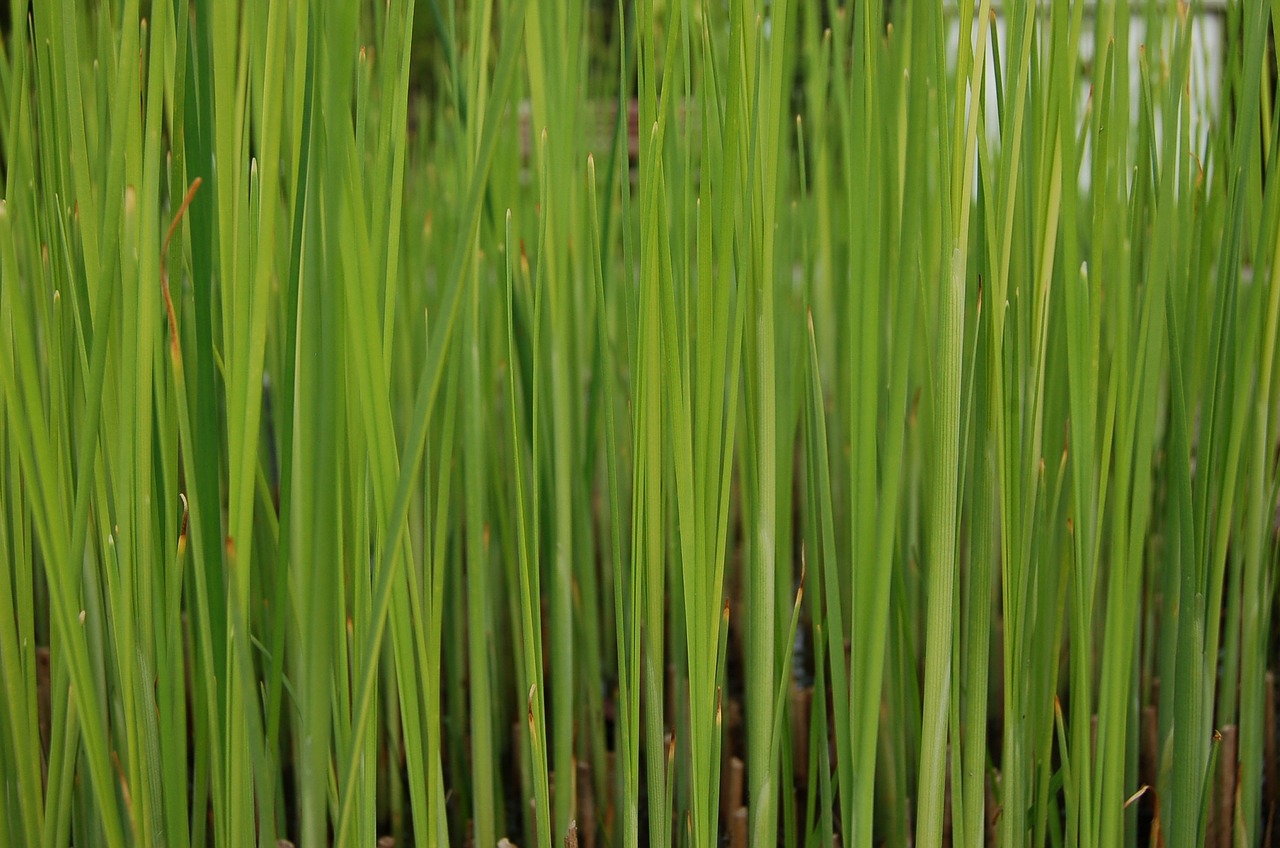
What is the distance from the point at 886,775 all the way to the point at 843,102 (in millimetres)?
405

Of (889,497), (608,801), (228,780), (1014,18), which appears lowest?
(608,801)

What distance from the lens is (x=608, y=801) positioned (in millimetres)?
597

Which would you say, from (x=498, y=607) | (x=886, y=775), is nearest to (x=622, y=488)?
(x=498, y=607)

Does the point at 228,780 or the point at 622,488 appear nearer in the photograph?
the point at 228,780

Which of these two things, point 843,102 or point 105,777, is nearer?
point 105,777

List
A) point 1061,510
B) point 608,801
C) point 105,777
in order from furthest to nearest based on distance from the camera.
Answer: point 608,801 → point 1061,510 → point 105,777

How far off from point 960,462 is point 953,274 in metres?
0.10

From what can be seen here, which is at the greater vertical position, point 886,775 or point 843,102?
point 843,102

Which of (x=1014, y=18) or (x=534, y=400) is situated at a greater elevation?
(x=1014, y=18)

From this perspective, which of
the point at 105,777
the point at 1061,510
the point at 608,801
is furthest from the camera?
the point at 608,801

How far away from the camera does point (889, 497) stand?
0.38 metres

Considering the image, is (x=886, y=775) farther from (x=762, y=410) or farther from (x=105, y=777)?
(x=105, y=777)

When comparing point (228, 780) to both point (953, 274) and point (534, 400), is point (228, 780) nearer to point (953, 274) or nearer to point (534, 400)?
point (534, 400)

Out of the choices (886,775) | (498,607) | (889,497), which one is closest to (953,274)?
(889,497)
